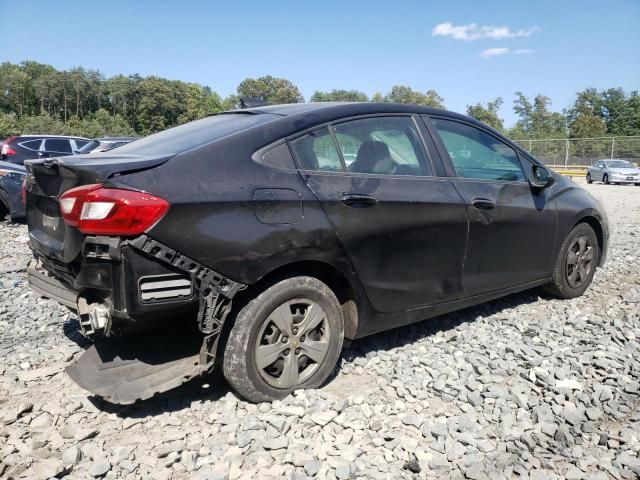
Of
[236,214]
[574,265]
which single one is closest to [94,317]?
[236,214]

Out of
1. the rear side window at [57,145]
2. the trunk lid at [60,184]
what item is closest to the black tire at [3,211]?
the rear side window at [57,145]

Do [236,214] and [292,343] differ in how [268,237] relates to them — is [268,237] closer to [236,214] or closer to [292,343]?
[236,214]

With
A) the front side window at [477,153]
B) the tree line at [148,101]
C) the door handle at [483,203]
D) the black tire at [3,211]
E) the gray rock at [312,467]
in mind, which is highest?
the tree line at [148,101]

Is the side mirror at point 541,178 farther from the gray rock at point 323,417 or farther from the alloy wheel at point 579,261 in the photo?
the gray rock at point 323,417

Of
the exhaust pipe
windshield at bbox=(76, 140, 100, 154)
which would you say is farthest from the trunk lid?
windshield at bbox=(76, 140, 100, 154)

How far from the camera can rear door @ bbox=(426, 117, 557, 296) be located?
387 cm

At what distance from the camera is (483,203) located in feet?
12.8

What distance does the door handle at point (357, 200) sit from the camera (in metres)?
3.15

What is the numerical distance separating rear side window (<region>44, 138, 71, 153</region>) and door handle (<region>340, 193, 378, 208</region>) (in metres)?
14.6

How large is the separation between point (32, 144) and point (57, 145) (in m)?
0.72

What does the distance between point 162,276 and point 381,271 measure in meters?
1.38

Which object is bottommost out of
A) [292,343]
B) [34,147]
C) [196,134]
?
[292,343]

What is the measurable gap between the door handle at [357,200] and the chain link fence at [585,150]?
32175mm

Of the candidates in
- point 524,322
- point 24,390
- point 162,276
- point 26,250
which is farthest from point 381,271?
point 26,250
